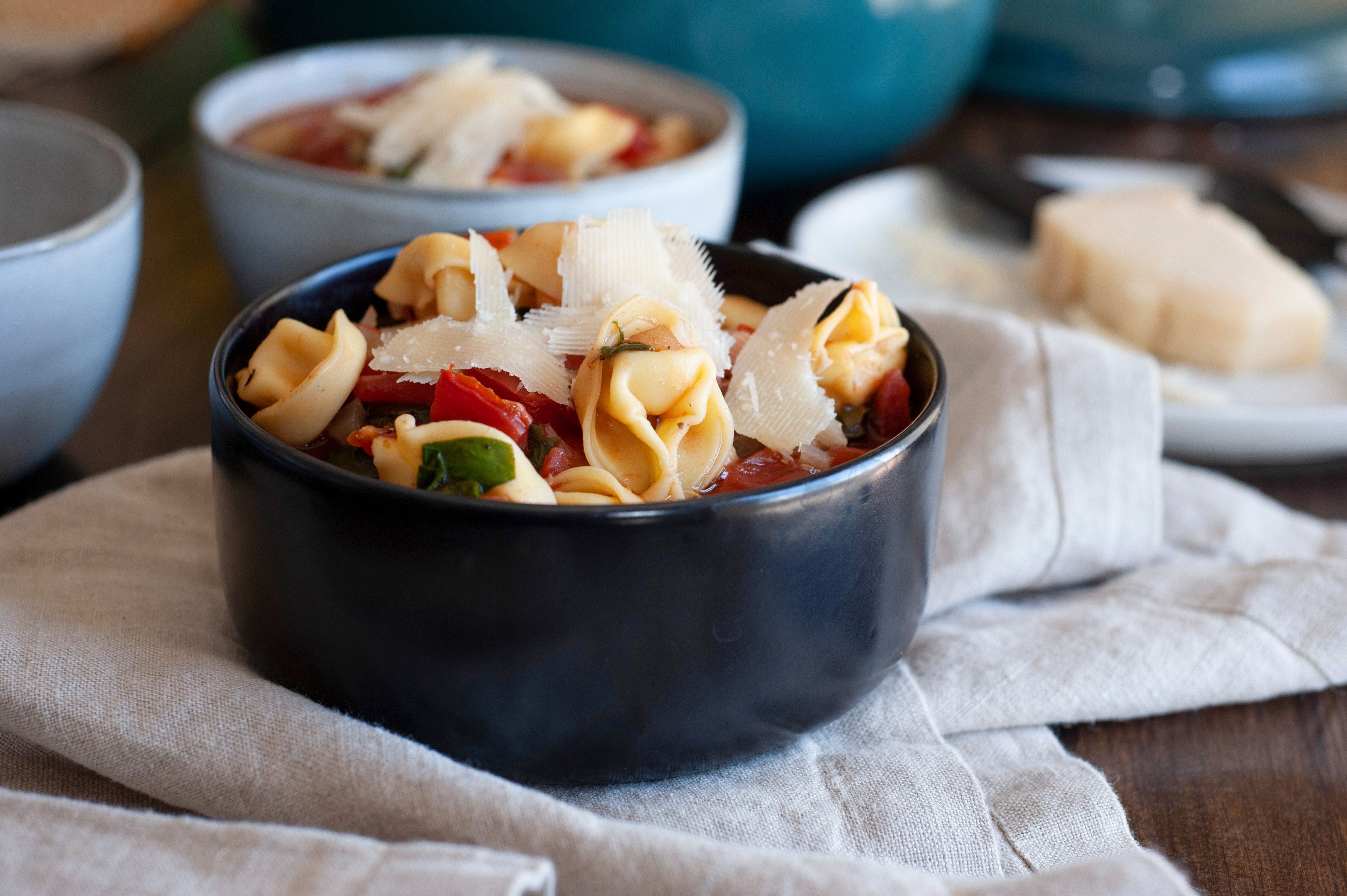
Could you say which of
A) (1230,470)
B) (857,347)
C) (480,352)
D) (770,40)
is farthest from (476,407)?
(770,40)

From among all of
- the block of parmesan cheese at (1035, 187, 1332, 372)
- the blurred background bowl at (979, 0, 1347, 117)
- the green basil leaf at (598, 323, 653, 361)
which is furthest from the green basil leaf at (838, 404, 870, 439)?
the blurred background bowl at (979, 0, 1347, 117)

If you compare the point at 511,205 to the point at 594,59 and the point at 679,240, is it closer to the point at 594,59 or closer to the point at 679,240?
the point at 679,240

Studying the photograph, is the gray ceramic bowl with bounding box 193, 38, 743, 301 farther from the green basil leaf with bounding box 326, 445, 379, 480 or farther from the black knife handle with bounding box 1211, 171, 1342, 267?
the black knife handle with bounding box 1211, 171, 1342, 267

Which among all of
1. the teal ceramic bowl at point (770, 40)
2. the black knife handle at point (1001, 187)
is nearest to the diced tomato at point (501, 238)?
the teal ceramic bowl at point (770, 40)

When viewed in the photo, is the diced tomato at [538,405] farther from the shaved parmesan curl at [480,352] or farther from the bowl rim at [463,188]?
the bowl rim at [463,188]

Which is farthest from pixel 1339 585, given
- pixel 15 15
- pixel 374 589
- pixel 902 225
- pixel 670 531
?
pixel 15 15
